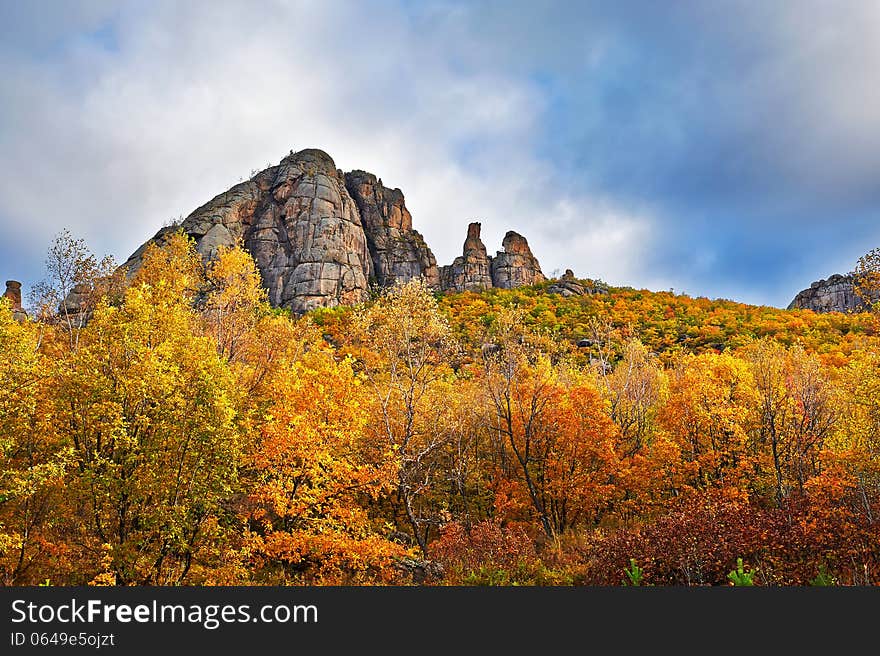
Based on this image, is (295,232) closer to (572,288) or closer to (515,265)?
(515,265)

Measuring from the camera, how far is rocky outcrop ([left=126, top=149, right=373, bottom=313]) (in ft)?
290

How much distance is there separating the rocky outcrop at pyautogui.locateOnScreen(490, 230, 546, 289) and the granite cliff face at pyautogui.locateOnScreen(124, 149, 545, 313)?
27cm

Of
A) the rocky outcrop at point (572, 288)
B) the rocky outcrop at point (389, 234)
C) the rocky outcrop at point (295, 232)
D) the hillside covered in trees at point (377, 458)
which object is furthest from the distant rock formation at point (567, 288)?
→ the hillside covered in trees at point (377, 458)

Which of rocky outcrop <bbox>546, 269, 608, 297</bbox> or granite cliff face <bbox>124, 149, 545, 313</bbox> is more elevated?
granite cliff face <bbox>124, 149, 545, 313</bbox>

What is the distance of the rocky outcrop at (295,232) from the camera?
3477 inches

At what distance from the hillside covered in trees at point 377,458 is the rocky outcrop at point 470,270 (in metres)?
86.0

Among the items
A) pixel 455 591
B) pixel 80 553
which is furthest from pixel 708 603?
pixel 80 553

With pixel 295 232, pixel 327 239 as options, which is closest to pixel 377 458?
pixel 327 239

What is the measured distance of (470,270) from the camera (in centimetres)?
12388

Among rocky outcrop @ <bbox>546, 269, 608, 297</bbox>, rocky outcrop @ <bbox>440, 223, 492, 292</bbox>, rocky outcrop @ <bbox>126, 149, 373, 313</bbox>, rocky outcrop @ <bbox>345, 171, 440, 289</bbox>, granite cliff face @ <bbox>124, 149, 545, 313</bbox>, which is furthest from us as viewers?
rocky outcrop @ <bbox>440, 223, 492, 292</bbox>

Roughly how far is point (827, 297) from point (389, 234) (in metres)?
109

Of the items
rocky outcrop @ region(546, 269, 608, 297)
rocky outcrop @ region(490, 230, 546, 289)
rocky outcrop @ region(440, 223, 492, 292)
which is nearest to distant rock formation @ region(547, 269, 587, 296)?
rocky outcrop @ region(546, 269, 608, 297)

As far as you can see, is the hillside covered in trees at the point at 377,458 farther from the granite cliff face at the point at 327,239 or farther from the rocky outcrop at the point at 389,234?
the rocky outcrop at the point at 389,234

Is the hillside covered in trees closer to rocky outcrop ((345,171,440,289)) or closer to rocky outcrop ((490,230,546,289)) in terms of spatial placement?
rocky outcrop ((345,171,440,289))
